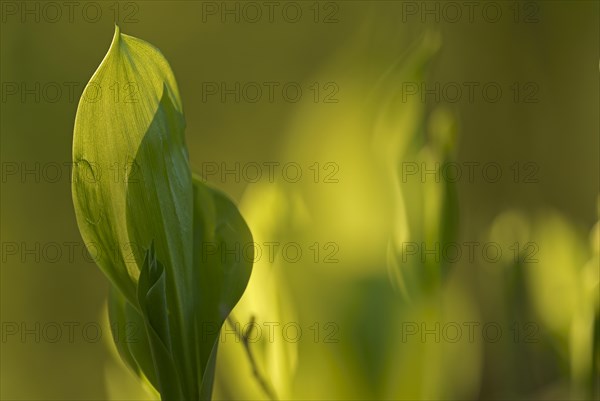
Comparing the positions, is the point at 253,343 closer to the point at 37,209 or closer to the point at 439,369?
the point at 439,369

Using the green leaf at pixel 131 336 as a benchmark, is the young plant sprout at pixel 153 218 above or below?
above

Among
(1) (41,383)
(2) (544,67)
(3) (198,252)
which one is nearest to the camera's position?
(3) (198,252)

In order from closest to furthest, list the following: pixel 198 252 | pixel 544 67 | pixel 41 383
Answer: pixel 198 252
pixel 41 383
pixel 544 67

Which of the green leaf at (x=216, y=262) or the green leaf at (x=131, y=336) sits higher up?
the green leaf at (x=216, y=262)

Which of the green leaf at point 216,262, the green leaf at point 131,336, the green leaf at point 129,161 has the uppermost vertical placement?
the green leaf at point 129,161

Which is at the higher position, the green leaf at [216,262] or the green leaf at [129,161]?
the green leaf at [129,161]

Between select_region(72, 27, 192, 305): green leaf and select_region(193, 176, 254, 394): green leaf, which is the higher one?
select_region(72, 27, 192, 305): green leaf

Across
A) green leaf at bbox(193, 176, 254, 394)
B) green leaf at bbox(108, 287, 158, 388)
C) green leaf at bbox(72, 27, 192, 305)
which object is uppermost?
green leaf at bbox(72, 27, 192, 305)

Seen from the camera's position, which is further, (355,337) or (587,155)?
(587,155)

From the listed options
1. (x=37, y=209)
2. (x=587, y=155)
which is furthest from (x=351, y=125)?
(x=587, y=155)
